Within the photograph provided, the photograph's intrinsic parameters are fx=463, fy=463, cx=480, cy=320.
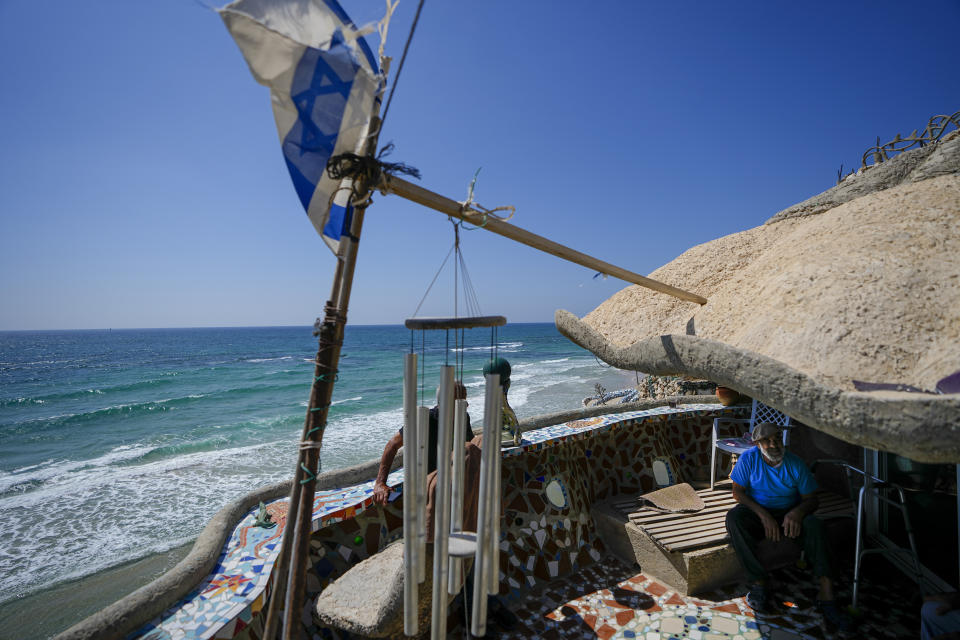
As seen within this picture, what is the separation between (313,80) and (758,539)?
408 centimetres

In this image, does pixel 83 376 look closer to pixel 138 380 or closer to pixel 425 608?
pixel 138 380

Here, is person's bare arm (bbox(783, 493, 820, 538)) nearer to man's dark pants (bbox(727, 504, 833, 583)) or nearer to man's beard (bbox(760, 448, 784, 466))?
man's dark pants (bbox(727, 504, 833, 583))

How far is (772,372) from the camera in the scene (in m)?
2.02

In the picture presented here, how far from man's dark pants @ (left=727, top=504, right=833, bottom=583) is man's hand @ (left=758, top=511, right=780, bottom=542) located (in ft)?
0.29

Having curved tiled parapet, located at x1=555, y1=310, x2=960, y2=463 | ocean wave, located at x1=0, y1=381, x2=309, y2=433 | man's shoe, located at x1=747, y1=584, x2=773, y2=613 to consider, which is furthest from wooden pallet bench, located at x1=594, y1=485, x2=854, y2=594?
ocean wave, located at x1=0, y1=381, x2=309, y2=433

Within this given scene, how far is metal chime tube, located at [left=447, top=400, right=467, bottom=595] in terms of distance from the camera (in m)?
2.02

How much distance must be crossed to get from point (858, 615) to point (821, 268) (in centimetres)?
243

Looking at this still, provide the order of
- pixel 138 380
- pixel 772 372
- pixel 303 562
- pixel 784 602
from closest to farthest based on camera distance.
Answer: pixel 303 562, pixel 772 372, pixel 784 602, pixel 138 380

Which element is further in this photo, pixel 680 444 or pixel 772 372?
pixel 680 444

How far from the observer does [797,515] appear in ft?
10.7

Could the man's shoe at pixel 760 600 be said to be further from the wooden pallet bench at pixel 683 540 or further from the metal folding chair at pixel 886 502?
the metal folding chair at pixel 886 502

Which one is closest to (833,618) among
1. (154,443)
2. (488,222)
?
(488,222)

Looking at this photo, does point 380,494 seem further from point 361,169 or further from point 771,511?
point 771,511

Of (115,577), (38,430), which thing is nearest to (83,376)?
(38,430)
